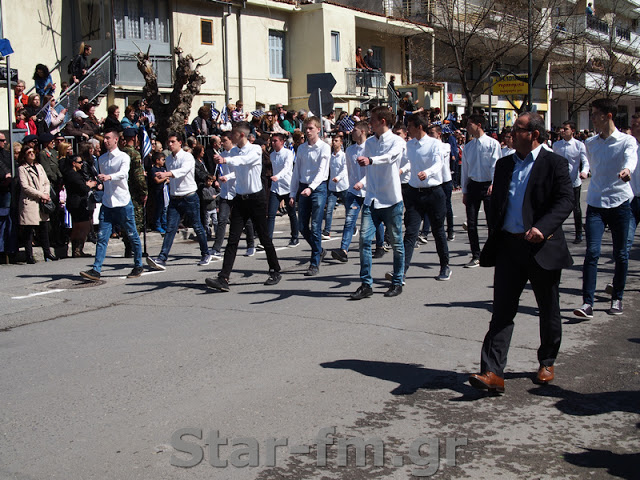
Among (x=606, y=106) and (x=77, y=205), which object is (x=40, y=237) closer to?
(x=77, y=205)

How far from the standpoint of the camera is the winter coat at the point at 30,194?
1194 cm

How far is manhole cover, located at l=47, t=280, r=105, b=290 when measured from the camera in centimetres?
991

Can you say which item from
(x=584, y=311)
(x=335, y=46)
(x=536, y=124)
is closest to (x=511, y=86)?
(x=335, y=46)

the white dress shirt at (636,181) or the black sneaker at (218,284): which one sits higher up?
the white dress shirt at (636,181)

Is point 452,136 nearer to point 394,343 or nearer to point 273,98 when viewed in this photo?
point 273,98

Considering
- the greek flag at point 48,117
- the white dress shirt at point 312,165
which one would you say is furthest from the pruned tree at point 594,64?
the white dress shirt at point 312,165

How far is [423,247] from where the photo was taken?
1275 cm

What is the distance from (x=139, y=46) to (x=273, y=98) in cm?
661

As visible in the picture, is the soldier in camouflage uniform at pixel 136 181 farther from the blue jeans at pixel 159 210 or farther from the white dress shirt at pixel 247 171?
the white dress shirt at pixel 247 171

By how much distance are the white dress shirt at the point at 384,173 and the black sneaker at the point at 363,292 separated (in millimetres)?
900

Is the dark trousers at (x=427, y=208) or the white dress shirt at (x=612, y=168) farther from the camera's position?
the dark trousers at (x=427, y=208)

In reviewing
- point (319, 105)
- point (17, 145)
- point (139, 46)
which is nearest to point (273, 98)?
point (139, 46)

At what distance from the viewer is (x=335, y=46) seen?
31.7m

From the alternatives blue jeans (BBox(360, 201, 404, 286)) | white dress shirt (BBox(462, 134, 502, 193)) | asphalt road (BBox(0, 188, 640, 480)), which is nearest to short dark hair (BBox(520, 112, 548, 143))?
asphalt road (BBox(0, 188, 640, 480))
